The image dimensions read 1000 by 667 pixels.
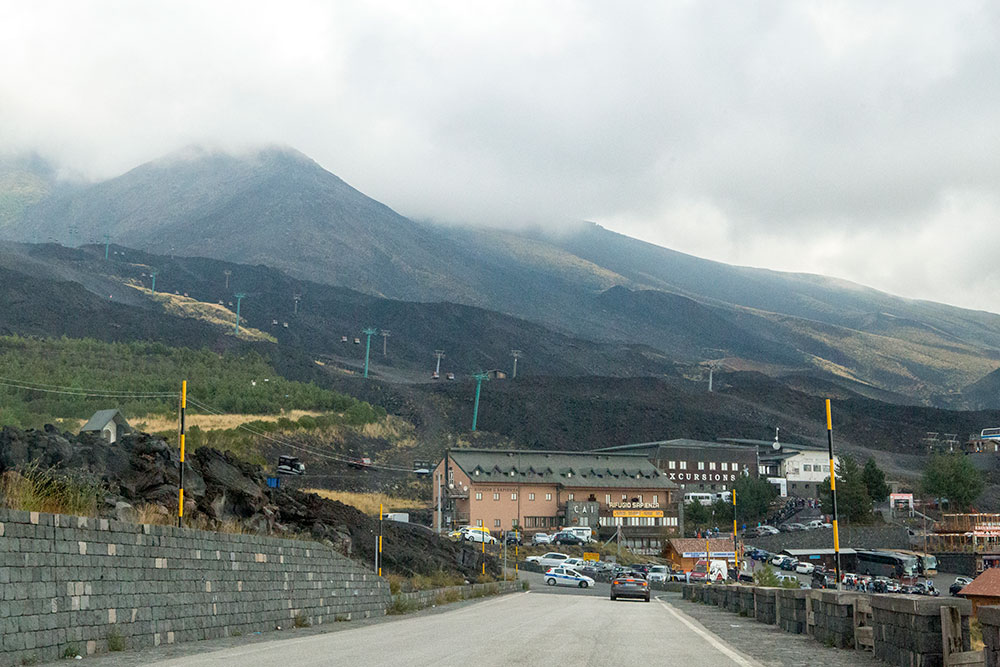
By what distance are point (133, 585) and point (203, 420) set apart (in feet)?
326

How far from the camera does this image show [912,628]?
42.9 feet

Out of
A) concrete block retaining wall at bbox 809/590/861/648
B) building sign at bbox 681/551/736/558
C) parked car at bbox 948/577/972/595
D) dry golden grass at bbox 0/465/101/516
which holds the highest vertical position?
dry golden grass at bbox 0/465/101/516

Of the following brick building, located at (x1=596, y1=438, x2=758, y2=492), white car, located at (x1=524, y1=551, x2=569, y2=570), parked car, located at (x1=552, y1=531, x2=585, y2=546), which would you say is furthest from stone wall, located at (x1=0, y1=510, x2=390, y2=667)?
brick building, located at (x1=596, y1=438, x2=758, y2=492)

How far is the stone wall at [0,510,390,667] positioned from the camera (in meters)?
15.0

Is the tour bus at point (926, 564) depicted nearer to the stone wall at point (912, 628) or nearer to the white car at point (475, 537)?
the white car at point (475, 537)

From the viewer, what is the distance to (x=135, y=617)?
718 inches

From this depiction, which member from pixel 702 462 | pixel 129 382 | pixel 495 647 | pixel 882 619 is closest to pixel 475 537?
pixel 129 382

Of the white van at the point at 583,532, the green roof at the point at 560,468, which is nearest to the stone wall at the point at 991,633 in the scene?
the white van at the point at 583,532

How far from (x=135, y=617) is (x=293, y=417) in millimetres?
113767

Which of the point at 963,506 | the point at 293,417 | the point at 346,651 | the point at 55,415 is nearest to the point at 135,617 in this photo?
the point at 346,651

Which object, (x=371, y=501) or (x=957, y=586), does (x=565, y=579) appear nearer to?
(x=957, y=586)

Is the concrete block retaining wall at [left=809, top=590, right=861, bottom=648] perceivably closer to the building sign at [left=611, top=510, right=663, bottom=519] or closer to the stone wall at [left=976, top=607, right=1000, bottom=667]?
the stone wall at [left=976, top=607, right=1000, bottom=667]

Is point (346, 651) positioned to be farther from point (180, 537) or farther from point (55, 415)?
point (55, 415)

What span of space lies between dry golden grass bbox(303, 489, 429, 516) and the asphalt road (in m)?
68.7
